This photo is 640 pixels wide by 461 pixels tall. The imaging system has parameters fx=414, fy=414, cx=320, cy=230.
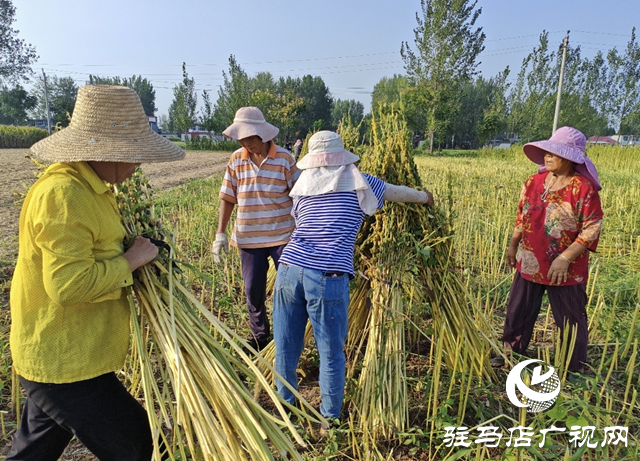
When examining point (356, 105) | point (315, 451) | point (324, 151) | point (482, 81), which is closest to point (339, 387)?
point (315, 451)

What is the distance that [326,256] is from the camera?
5.92ft

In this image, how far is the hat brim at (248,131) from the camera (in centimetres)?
252

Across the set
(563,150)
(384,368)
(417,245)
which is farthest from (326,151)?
(563,150)

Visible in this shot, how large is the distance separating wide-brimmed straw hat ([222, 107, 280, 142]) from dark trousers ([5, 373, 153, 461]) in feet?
5.24

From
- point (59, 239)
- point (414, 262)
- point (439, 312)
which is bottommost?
point (439, 312)

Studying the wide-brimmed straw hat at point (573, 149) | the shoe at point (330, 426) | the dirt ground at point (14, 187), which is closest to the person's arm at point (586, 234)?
the wide-brimmed straw hat at point (573, 149)

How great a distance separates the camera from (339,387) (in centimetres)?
188

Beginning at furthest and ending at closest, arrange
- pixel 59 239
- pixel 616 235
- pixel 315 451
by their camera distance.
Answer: pixel 616 235
pixel 315 451
pixel 59 239

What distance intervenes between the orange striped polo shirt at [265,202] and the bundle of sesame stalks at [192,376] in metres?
1.07

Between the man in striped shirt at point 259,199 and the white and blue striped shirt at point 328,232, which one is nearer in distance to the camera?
the white and blue striped shirt at point 328,232

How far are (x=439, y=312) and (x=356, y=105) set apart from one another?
7471cm

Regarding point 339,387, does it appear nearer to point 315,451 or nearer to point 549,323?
point 315,451

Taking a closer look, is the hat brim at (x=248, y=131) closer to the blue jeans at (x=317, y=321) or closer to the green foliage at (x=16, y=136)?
the blue jeans at (x=317, y=321)

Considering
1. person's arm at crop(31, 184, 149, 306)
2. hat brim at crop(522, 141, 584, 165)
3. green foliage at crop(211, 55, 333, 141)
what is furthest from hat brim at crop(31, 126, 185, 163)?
green foliage at crop(211, 55, 333, 141)
